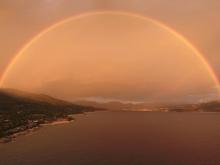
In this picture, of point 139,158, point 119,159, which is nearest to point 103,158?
Answer: point 119,159

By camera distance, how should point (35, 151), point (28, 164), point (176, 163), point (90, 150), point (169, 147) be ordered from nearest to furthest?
point (28, 164)
point (176, 163)
point (35, 151)
point (90, 150)
point (169, 147)

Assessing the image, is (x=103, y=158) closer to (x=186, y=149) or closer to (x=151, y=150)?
(x=151, y=150)

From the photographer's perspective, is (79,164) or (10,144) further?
(10,144)

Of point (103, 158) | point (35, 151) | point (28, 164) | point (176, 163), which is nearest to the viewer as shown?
point (28, 164)

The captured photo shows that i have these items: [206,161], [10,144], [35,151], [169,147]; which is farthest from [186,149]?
[10,144]

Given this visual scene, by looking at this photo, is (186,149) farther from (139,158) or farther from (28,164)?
(28,164)

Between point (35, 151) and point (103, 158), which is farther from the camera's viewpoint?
point (35, 151)

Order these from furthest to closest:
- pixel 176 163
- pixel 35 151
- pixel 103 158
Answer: pixel 35 151
pixel 103 158
pixel 176 163

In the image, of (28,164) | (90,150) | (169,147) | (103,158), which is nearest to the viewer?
(28,164)
